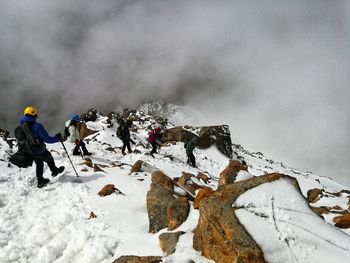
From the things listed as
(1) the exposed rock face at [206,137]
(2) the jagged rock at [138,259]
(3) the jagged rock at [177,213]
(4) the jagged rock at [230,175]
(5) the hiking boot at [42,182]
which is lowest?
(2) the jagged rock at [138,259]

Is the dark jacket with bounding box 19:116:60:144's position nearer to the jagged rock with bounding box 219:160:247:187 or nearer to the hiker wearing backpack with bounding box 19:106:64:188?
the hiker wearing backpack with bounding box 19:106:64:188

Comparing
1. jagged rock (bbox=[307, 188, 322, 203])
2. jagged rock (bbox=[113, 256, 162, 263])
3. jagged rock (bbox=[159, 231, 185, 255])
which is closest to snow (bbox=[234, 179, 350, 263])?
jagged rock (bbox=[159, 231, 185, 255])

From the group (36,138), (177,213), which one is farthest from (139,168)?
(177,213)

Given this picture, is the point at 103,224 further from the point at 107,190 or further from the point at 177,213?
the point at 107,190

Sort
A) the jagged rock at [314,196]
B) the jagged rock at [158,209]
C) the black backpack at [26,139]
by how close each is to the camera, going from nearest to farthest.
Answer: the jagged rock at [158,209] → the black backpack at [26,139] → the jagged rock at [314,196]

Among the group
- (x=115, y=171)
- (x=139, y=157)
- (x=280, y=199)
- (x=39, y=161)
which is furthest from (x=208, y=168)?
(x=280, y=199)

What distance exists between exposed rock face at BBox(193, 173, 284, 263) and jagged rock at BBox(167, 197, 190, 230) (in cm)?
106

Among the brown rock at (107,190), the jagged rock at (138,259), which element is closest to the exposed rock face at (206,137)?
the brown rock at (107,190)

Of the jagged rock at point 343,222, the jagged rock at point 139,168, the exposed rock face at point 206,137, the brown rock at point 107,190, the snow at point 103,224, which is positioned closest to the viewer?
the snow at point 103,224

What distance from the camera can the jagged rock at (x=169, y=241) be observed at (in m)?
6.50

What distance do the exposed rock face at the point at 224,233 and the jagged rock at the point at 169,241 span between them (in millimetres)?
473

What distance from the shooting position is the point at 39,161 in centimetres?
1157

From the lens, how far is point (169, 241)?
22.1 ft

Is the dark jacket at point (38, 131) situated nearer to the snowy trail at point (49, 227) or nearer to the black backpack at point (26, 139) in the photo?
the black backpack at point (26, 139)
